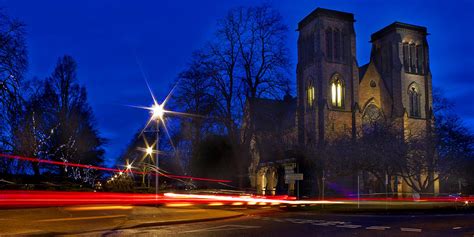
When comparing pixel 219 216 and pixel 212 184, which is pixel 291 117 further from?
pixel 219 216

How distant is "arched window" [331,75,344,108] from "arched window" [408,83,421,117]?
1186cm

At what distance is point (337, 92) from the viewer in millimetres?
68062

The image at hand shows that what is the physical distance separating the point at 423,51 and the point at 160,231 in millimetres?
68070

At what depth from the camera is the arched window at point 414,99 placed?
238 ft

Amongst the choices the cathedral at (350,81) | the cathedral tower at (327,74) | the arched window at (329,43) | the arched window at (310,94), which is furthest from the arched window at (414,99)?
the arched window at (310,94)

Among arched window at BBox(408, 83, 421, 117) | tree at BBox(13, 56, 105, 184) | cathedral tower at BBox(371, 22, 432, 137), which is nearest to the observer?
tree at BBox(13, 56, 105, 184)

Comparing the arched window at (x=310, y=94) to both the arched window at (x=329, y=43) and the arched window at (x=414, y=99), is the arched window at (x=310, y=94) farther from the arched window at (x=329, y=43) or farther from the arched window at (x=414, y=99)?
the arched window at (x=414, y=99)

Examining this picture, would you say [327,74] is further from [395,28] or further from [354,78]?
[395,28]

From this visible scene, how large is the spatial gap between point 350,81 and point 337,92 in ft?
8.56

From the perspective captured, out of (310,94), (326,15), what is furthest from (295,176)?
(326,15)

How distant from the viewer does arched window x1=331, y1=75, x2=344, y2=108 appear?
67.6m

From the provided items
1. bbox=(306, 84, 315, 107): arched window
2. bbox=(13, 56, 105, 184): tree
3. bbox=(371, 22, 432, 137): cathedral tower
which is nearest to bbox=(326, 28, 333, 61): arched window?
bbox=(306, 84, 315, 107): arched window

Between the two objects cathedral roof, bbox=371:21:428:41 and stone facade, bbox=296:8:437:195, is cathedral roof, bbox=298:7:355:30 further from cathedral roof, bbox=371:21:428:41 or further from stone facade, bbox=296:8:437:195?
cathedral roof, bbox=371:21:428:41

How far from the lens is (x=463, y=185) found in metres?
66.3
